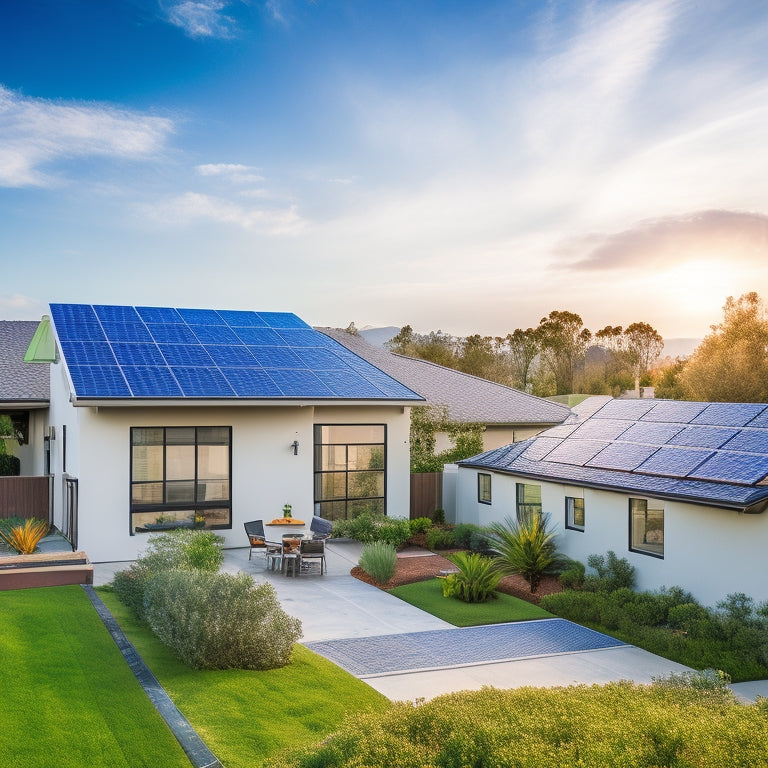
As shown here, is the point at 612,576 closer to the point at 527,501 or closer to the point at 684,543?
the point at 684,543

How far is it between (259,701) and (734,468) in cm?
839

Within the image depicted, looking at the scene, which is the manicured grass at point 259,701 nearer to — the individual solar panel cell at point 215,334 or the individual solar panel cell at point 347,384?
the individual solar panel cell at point 347,384

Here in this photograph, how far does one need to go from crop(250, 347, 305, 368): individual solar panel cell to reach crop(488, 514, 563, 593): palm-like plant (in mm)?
7668

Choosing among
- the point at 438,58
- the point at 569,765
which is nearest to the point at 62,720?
the point at 569,765

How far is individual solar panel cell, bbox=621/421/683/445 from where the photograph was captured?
1462cm

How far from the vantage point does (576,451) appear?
16297 mm

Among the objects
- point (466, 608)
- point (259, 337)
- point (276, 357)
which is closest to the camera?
Answer: point (466, 608)

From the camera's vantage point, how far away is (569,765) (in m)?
4.57

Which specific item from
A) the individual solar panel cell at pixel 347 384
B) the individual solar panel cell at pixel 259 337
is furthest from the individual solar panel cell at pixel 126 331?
the individual solar panel cell at pixel 347 384

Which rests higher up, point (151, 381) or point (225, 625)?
point (151, 381)

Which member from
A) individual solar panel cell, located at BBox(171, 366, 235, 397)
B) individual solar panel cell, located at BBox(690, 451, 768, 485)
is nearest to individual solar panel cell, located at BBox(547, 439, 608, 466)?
individual solar panel cell, located at BBox(690, 451, 768, 485)

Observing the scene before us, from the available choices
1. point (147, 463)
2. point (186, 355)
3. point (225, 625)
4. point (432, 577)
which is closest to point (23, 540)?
point (147, 463)

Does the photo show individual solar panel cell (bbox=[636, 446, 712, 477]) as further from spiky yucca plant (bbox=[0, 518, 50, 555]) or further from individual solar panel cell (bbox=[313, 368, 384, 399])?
spiky yucca plant (bbox=[0, 518, 50, 555])

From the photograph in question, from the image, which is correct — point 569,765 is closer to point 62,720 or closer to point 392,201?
point 62,720
